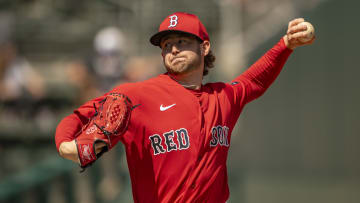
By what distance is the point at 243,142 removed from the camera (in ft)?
31.7

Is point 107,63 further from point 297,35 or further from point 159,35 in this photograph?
point 297,35

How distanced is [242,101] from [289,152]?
478 cm

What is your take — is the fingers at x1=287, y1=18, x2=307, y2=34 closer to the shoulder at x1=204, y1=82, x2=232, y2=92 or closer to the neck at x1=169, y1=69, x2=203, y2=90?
the shoulder at x1=204, y1=82, x2=232, y2=92

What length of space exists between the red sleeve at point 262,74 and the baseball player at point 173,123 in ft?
0.57

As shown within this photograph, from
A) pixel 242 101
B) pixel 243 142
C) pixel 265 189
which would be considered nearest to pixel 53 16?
pixel 243 142

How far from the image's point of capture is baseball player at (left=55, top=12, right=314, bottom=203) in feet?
10.1

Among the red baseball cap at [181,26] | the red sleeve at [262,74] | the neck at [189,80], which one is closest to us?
the red baseball cap at [181,26]

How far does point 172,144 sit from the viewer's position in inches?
130

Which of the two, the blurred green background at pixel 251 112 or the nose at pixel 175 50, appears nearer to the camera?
the nose at pixel 175 50

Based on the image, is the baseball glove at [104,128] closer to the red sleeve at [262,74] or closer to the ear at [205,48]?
the ear at [205,48]

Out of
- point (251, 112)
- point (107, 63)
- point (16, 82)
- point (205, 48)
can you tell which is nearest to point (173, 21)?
point (205, 48)

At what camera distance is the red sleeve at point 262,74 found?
388 cm

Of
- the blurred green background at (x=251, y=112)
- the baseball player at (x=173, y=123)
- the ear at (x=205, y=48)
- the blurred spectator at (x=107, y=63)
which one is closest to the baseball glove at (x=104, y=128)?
the baseball player at (x=173, y=123)

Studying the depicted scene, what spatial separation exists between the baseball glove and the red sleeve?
109cm
